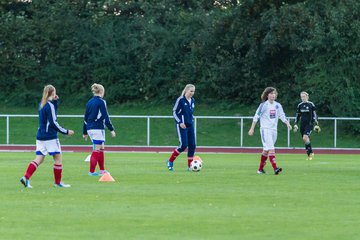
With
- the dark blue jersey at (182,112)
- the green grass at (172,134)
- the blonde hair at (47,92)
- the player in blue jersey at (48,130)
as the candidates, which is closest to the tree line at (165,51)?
the green grass at (172,134)

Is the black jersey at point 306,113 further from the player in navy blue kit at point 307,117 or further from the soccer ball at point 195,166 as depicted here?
the soccer ball at point 195,166

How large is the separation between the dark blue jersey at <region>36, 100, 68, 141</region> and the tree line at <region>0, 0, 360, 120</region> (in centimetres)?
2767

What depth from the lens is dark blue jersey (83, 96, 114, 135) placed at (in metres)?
24.2

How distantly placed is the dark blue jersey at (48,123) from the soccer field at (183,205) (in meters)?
1.00

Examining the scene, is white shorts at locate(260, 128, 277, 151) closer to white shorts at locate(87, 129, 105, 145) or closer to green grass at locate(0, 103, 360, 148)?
white shorts at locate(87, 129, 105, 145)

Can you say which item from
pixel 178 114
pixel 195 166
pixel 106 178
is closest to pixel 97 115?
pixel 106 178

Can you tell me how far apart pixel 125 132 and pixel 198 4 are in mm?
12054

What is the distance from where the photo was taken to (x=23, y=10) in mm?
58875

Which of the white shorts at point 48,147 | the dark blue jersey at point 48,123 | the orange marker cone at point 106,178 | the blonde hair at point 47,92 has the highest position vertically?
the blonde hair at point 47,92

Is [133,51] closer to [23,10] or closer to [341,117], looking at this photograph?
[23,10]

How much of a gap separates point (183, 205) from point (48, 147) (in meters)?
4.31

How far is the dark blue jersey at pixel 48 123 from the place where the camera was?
67.3ft

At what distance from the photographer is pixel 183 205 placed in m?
17.2

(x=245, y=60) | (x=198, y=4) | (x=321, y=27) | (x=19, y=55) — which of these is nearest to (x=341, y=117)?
(x=321, y=27)
